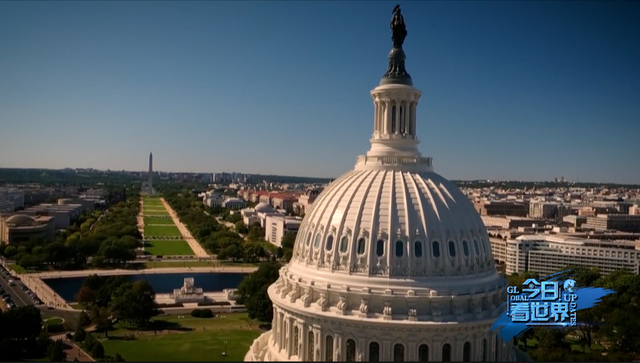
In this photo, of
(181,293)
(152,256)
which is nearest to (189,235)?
(152,256)

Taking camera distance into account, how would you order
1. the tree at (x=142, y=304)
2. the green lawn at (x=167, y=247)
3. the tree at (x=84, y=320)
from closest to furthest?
1. the tree at (x=84, y=320)
2. the tree at (x=142, y=304)
3. the green lawn at (x=167, y=247)

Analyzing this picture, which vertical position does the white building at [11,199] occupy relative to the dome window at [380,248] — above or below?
below

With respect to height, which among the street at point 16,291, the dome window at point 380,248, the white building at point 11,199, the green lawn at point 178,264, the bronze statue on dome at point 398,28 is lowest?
the street at point 16,291

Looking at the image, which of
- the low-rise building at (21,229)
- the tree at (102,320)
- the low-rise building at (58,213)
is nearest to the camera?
the tree at (102,320)

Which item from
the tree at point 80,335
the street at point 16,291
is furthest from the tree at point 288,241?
the tree at point 80,335

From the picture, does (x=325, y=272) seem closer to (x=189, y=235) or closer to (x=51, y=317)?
(x=51, y=317)

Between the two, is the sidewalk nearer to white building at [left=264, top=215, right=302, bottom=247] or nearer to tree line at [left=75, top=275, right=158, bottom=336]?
tree line at [left=75, top=275, right=158, bottom=336]

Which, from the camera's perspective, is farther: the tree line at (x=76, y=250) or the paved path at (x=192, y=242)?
the paved path at (x=192, y=242)

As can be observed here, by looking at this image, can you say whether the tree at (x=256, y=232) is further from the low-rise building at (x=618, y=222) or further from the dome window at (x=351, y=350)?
the dome window at (x=351, y=350)

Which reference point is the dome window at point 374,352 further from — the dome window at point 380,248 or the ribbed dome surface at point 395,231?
the dome window at point 380,248
